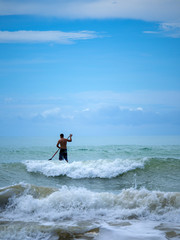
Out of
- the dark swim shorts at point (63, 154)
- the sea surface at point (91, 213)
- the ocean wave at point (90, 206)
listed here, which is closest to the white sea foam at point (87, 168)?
the dark swim shorts at point (63, 154)

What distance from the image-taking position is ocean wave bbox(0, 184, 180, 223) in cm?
682

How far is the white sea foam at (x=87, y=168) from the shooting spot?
530 inches

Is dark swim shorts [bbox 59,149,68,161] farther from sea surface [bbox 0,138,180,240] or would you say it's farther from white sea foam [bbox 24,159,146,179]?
sea surface [bbox 0,138,180,240]

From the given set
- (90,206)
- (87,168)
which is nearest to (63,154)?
(87,168)

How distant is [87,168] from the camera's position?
1398cm

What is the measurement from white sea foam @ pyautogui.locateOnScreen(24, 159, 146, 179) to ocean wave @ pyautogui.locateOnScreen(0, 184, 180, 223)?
5375 millimetres

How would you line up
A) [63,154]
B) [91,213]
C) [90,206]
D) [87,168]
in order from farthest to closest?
[63,154] < [87,168] < [90,206] < [91,213]

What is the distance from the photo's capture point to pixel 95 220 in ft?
21.3

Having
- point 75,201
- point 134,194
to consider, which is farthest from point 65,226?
point 134,194

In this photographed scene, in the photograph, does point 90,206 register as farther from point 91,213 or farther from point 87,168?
point 87,168

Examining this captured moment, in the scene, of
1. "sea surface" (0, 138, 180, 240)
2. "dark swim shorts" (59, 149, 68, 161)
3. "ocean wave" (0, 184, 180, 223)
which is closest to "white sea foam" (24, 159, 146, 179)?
"dark swim shorts" (59, 149, 68, 161)

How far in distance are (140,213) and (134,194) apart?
95 cm

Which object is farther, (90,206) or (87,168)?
(87,168)

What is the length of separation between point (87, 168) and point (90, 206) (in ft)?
21.8
